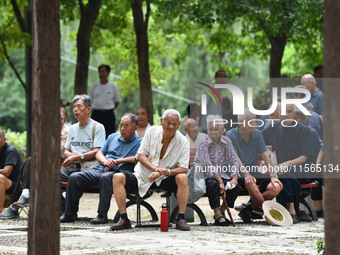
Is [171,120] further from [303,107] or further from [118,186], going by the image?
[303,107]

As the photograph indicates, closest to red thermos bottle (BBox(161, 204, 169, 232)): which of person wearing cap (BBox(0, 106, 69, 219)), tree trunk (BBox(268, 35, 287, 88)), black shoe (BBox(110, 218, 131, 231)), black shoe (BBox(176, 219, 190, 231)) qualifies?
black shoe (BBox(176, 219, 190, 231))

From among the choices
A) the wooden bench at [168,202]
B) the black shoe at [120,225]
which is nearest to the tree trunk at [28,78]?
the wooden bench at [168,202]

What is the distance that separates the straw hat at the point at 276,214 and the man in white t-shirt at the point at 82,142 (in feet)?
8.78

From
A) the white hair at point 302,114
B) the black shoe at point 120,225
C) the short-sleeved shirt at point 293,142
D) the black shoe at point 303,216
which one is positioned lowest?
the black shoe at point 120,225

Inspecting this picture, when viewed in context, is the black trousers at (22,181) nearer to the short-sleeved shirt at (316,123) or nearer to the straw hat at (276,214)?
the straw hat at (276,214)

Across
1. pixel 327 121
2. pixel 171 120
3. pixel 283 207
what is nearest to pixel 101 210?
pixel 171 120

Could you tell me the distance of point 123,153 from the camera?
12531mm

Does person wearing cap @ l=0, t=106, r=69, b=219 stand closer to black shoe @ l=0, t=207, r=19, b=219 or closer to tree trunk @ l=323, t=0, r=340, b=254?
black shoe @ l=0, t=207, r=19, b=219

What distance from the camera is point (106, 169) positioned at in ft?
40.3

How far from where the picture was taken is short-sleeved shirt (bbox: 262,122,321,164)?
509 inches

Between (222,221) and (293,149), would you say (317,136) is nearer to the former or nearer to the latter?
(293,149)

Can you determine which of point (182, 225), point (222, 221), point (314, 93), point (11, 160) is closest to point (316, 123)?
point (314, 93)

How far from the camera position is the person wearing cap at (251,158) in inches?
494

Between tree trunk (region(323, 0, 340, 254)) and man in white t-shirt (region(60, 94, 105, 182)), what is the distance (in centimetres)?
789
